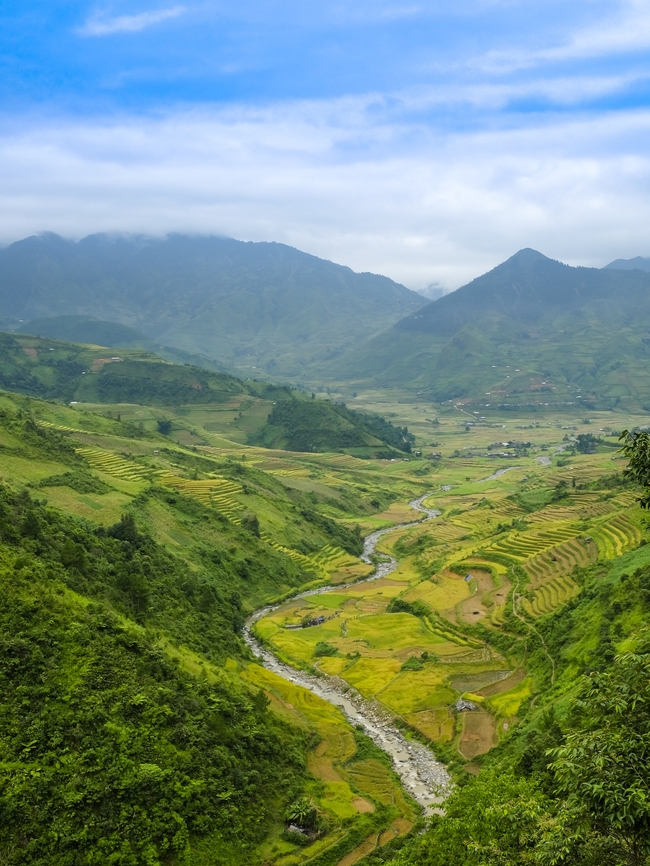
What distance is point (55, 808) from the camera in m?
27.8

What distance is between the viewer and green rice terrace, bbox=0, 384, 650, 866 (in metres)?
39.7

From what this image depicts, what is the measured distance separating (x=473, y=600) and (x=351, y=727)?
25354 millimetres

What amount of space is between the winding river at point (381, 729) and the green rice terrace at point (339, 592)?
2.02 ft

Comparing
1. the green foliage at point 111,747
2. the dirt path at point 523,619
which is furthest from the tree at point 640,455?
the dirt path at point 523,619

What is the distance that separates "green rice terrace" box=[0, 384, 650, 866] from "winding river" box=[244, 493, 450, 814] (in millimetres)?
615

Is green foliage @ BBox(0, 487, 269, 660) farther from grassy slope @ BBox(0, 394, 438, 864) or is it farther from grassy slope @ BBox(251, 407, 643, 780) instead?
grassy slope @ BBox(251, 407, 643, 780)

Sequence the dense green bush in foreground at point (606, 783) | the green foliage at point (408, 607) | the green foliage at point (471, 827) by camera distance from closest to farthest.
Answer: the dense green bush in foreground at point (606, 783), the green foliage at point (471, 827), the green foliage at point (408, 607)

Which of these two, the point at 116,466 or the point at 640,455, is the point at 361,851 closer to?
the point at 640,455

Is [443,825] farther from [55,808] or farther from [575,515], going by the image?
[575,515]

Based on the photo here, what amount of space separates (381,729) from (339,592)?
108 ft

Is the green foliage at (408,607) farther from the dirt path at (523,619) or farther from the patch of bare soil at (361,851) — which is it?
the patch of bare soil at (361,851)

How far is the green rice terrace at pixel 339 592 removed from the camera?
130 ft

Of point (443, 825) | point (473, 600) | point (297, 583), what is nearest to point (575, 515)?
point (473, 600)

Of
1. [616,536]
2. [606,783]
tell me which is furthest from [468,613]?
[606,783]
